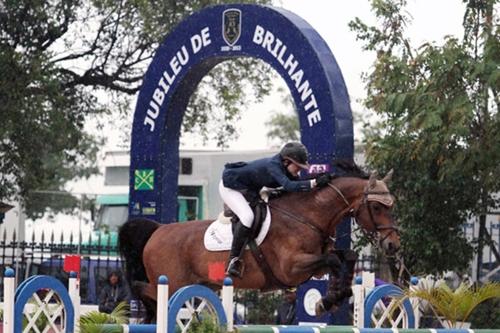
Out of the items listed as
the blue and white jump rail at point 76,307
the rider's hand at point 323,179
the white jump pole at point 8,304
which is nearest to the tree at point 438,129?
the rider's hand at point 323,179

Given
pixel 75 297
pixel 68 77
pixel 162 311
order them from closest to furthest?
1. pixel 162 311
2. pixel 75 297
3. pixel 68 77

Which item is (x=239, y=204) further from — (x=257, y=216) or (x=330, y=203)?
(x=330, y=203)

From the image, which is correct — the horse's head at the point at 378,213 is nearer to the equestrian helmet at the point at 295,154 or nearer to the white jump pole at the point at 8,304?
the equestrian helmet at the point at 295,154

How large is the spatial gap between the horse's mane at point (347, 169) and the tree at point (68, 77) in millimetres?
8261

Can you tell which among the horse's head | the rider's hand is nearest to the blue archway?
the rider's hand

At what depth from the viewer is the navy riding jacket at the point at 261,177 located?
35.0ft

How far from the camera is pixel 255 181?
11.0 m

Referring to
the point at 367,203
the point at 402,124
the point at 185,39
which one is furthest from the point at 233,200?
the point at 402,124

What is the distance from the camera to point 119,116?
21719 mm

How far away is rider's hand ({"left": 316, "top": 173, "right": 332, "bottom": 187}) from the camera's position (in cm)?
1077

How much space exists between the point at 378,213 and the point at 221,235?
1.56 m

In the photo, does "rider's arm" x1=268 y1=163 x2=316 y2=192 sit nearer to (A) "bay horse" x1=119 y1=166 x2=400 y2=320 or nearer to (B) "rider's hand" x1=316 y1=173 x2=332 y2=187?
(B) "rider's hand" x1=316 y1=173 x2=332 y2=187

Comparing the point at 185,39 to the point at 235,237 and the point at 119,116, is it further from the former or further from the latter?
the point at 119,116

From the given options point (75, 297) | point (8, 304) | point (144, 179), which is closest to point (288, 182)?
point (75, 297)
